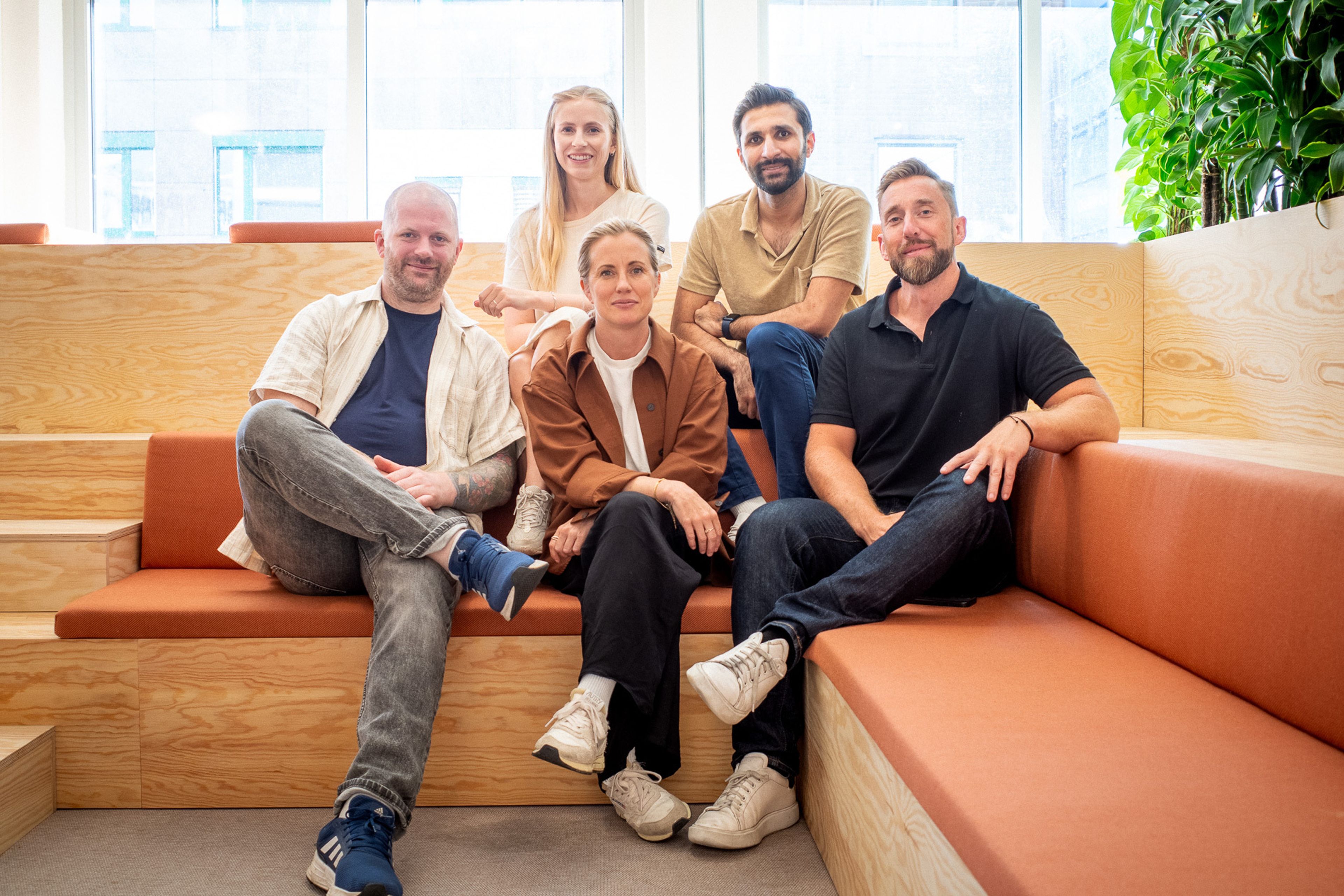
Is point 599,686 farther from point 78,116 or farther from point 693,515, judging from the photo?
point 78,116

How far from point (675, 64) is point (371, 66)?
148 cm

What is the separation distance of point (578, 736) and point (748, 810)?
0.33m

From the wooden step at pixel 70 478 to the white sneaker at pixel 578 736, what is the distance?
1421mm

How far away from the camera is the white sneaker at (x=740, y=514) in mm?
1932

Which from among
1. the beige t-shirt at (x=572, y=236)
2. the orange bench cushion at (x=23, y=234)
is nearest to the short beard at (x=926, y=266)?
the beige t-shirt at (x=572, y=236)

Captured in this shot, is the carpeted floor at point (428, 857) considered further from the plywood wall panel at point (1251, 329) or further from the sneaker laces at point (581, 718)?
the plywood wall panel at point (1251, 329)

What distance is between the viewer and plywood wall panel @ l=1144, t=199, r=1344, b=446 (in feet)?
6.89

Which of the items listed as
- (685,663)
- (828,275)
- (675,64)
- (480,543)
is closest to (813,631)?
(685,663)

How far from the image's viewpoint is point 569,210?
2588 mm

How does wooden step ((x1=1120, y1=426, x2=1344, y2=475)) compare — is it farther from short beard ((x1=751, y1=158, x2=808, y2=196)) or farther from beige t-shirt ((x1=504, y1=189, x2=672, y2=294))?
beige t-shirt ((x1=504, y1=189, x2=672, y2=294))

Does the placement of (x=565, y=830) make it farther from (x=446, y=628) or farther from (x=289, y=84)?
(x=289, y=84)

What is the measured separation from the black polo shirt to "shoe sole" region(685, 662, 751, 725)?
24.1 inches

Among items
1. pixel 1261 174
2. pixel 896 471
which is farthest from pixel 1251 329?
pixel 896 471

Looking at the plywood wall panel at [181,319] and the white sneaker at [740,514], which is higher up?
the plywood wall panel at [181,319]
